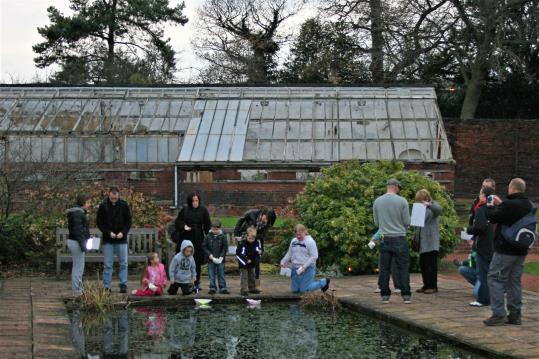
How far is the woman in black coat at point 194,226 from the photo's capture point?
12992 millimetres

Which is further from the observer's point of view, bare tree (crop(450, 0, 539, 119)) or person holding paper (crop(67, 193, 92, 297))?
bare tree (crop(450, 0, 539, 119))

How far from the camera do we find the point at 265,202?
27125mm

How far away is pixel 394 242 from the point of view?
11320 mm

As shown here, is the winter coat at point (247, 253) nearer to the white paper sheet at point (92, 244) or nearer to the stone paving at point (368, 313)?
the stone paving at point (368, 313)

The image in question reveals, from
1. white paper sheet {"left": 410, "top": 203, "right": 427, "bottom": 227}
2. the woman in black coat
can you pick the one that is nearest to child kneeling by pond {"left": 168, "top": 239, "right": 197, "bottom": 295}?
the woman in black coat

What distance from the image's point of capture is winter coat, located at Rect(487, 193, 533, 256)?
918cm

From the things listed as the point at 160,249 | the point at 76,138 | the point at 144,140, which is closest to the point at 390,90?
the point at 144,140

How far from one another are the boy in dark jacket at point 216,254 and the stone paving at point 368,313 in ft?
0.74

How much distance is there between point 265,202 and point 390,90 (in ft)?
22.1

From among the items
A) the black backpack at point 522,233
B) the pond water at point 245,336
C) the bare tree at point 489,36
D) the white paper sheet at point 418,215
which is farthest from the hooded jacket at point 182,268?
the bare tree at point 489,36

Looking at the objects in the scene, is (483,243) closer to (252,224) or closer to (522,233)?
(522,233)

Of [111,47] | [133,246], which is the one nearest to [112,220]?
[133,246]

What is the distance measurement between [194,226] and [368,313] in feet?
11.4

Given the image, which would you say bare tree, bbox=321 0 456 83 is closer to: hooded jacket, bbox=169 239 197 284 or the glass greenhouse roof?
the glass greenhouse roof
